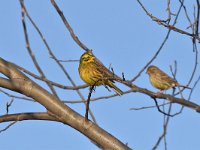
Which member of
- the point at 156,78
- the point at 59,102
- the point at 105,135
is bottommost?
the point at 105,135

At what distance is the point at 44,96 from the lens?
12.6 ft

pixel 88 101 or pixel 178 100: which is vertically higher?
pixel 88 101

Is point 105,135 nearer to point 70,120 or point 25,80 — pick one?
point 70,120

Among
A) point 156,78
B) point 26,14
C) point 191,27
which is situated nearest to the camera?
point 26,14

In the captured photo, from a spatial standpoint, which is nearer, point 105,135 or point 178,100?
point 178,100

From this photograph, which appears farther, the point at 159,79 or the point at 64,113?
the point at 159,79

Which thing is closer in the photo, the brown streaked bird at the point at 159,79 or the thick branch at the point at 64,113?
the thick branch at the point at 64,113

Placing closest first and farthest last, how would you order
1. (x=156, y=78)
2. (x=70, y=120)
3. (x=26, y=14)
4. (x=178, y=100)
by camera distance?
(x=178, y=100)
(x=26, y=14)
(x=70, y=120)
(x=156, y=78)

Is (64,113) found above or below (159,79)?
below

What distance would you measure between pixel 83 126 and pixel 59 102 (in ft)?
0.87

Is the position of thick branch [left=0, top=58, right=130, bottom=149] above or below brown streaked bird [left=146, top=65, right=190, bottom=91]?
below

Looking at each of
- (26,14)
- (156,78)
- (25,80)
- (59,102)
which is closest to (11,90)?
(25,80)

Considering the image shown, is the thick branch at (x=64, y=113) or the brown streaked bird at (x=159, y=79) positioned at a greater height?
the brown streaked bird at (x=159, y=79)

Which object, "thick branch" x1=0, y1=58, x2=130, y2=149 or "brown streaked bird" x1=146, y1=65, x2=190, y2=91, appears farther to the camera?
"brown streaked bird" x1=146, y1=65, x2=190, y2=91
